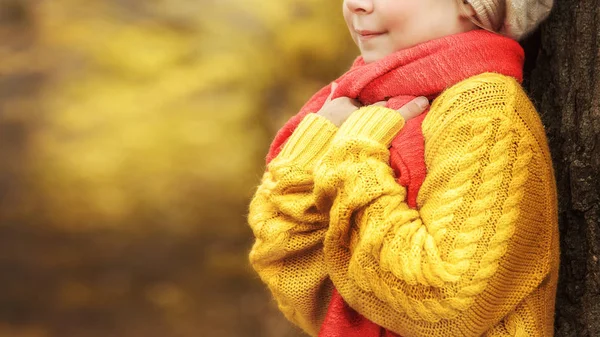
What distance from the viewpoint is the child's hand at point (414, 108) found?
127cm

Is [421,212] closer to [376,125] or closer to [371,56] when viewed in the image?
[376,125]

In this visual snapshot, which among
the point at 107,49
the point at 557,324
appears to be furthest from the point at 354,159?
the point at 107,49

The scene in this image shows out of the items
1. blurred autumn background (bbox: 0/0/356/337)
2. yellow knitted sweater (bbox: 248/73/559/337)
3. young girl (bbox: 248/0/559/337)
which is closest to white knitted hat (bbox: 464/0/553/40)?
young girl (bbox: 248/0/559/337)

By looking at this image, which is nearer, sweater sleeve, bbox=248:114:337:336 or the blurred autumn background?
sweater sleeve, bbox=248:114:337:336

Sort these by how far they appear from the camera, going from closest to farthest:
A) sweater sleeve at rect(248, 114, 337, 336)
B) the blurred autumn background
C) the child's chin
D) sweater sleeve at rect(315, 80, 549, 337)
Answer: sweater sleeve at rect(315, 80, 549, 337), sweater sleeve at rect(248, 114, 337, 336), the child's chin, the blurred autumn background

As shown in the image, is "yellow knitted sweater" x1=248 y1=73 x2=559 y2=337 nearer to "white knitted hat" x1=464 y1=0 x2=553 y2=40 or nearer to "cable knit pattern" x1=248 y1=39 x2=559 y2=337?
"cable knit pattern" x1=248 y1=39 x2=559 y2=337

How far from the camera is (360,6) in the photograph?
1308 mm

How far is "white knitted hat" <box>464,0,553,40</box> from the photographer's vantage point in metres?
1.28

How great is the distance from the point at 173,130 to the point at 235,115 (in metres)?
0.18

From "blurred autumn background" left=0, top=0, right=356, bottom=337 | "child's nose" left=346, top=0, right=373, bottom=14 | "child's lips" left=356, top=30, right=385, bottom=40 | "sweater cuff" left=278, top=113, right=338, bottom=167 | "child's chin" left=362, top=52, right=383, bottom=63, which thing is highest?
"child's nose" left=346, top=0, right=373, bottom=14

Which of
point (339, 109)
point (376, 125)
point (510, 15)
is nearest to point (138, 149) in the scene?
point (339, 109)

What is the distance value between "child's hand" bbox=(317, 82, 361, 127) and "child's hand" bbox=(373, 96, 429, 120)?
0.10 meters

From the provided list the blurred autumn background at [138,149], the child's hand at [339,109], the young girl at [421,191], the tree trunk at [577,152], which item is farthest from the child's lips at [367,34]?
the blurred autumn background at [138,149]

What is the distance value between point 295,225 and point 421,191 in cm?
21
